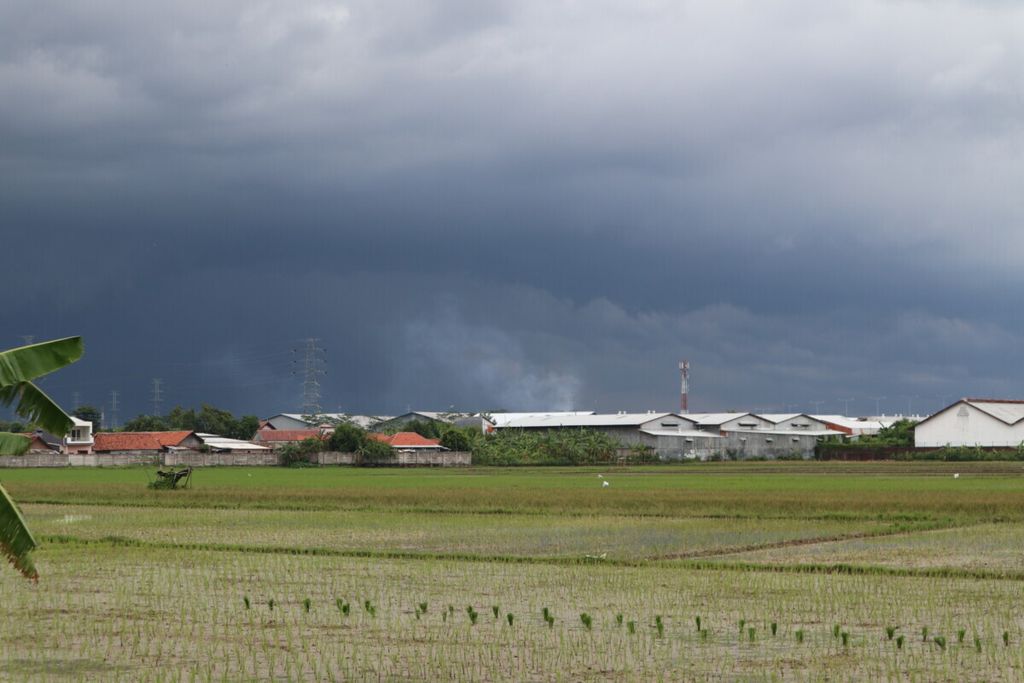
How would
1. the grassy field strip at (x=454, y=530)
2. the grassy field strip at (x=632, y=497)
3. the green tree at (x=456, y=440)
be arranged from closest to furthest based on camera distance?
the grassy field strip at (x=454, y=530) → the grassy field strip at (x=632, y=497) → the green tree at (x=456, y=440)

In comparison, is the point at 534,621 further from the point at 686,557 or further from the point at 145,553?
the point at 145,553

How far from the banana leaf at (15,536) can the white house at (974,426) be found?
88368mm

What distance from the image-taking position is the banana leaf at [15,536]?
37.6ft

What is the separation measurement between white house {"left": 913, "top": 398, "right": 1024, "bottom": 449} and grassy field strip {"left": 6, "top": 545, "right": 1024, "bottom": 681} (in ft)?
259

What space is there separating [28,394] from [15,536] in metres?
1.58

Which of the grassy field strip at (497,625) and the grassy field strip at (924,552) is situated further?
the grassy field strip at (924,552)

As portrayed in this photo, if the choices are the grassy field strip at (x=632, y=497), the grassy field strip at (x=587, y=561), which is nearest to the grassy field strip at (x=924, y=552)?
the grassy field strip at (x=587, y=561)

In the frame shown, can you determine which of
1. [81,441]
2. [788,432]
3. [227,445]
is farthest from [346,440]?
[788,432]

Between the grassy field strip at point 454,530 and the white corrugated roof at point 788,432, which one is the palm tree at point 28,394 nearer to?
the grassy field strip at point 454,530

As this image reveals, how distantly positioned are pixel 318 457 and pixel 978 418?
47.3m

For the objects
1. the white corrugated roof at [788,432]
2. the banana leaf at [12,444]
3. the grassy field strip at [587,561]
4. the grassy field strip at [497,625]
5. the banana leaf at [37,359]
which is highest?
the white corrugated roof at [788,432]

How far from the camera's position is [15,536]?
11.6 m

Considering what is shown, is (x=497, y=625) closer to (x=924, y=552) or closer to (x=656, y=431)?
(x=924, y=552)

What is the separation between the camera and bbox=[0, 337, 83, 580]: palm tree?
38.3ft
